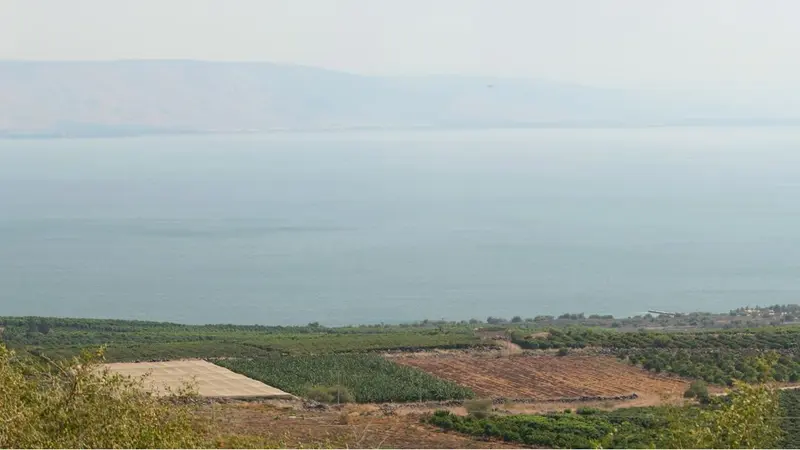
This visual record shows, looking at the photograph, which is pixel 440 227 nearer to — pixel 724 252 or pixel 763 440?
pixel 724 252

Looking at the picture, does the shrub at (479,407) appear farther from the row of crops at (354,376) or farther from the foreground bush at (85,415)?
the foreground bush at (85,415)

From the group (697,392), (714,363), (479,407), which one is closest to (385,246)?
(714,363)

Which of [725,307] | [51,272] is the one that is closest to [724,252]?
[725,307]

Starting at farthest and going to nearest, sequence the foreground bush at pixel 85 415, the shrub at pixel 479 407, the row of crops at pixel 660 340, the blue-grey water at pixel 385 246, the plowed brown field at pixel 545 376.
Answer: the blue-grey water at pixel 385 246, the row of crops at pixel 660 340, the plowed brown field at pixel 545 376, the shrub at pixel 479 407, the foreground bush at pixel 85 415

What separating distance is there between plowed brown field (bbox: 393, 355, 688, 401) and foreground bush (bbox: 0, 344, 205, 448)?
572 inches

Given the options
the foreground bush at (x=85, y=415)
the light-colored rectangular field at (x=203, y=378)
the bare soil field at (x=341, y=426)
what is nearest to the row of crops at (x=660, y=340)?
the light-colored rectangular field at (x=203, y=378)

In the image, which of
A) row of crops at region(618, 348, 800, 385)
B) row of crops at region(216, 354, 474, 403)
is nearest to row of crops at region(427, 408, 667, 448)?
row of crops at region(216, 354, 474, 403)

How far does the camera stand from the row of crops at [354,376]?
22953mm

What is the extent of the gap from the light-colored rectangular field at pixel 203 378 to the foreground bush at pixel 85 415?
1138cm

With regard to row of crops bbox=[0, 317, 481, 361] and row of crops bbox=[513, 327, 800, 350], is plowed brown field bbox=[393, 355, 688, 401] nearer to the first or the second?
row of crops bbox=[513, 327, 800, 350]

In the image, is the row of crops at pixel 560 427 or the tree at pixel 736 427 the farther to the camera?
the row of crops at pixel 560 427

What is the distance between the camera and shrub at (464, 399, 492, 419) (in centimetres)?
2048

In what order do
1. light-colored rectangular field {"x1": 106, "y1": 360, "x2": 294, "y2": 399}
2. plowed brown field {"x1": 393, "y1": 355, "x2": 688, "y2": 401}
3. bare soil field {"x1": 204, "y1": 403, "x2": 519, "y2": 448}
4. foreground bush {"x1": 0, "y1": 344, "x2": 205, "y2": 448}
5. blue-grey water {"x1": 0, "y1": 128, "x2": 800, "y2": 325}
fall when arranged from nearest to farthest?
foreground bush {"x1": 0, "y1": 344, "x2": 205, "y2": 448} < bare soil field {"x1": 204, "y1": 403, "x2": 519, "y2": 448} < light-colored rectangular field {"x1": 106, "y1": 360, "x2": 294, "y2": 399} < plowed brown field {"x1": 393, "y1": 355, "x2": 688, "y2": 401} < blue-grey water {"x1": 0, "y1": 128, "x2": 800, "y2": 325}

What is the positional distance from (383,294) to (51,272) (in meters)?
26.9
